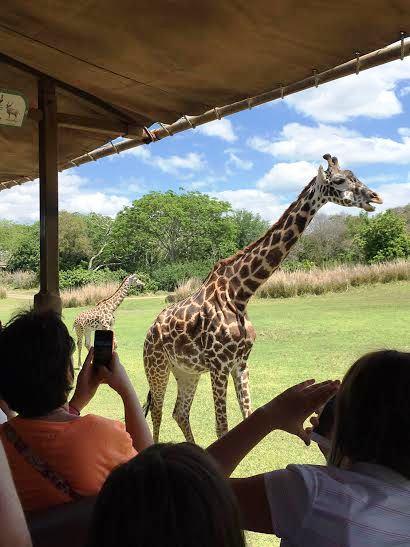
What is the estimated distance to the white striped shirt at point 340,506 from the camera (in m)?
0.76

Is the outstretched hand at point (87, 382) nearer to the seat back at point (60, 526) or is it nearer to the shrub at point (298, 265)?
the seat back at point (60, 526)

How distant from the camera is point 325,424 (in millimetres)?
1008

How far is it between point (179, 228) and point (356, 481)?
24.9ft

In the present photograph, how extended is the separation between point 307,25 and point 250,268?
1.28 m

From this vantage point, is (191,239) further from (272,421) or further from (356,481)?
(356,481)

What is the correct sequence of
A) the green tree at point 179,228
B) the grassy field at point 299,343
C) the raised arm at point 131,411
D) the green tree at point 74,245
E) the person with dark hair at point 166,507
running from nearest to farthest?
1. the person with dark hair at point 166,507
2. the raised arm at point 131,411
3. the grassy field at point 299,343
4. the green tree at point 179,228
5. the green tree at point 74,245

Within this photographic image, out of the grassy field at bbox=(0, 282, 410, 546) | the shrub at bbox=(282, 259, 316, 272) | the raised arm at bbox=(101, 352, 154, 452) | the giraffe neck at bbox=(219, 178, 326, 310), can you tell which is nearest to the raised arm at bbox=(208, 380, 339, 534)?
the raised arm at bbox=(101, 352, 154, 452)

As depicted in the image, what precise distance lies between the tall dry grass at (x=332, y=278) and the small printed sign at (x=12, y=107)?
2.47 metres

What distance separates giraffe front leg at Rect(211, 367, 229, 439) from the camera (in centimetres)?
244

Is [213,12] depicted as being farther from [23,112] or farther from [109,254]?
[109,254]

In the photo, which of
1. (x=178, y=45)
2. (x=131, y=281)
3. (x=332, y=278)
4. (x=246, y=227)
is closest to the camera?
(x=178, y=45)

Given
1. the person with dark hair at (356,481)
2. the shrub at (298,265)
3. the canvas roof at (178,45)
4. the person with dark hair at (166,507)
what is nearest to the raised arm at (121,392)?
the person with dark hair at (356,481)

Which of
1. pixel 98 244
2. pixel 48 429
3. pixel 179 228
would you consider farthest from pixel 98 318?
pixel 98 244

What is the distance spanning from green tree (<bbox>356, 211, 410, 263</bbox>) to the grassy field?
0.92 ft
